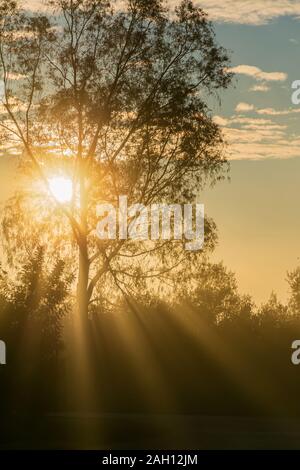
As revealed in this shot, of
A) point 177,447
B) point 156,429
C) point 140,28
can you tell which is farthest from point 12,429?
point 140,28

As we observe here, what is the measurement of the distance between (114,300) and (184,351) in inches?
221

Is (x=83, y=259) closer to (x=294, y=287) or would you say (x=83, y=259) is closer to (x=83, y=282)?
(x=83, y=282)

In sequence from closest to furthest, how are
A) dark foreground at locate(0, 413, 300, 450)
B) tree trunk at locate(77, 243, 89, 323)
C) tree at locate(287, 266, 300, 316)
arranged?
dark foreground at locate(0, 413, 300, 450) → tree trunk at locate(77, 243, 89, 323) → tree at locate(287, 266, 300, 316)

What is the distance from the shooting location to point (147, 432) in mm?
24484

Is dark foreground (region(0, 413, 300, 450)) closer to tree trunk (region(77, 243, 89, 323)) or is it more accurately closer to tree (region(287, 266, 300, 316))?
tree trunk (region(77, 243, 89, 323))

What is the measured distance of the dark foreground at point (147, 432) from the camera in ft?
69.6

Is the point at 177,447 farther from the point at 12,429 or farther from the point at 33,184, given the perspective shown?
the point at 33,184

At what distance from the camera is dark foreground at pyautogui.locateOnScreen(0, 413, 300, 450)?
21.2 m

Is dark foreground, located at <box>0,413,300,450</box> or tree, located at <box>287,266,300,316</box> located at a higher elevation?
tree, located at <box>287,266,300,316</box>

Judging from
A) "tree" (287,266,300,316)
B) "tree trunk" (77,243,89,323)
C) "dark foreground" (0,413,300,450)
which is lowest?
"dark foreground" (0,413,300,450)

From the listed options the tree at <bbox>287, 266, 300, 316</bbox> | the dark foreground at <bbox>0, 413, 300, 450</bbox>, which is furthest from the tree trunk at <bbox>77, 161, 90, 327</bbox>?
the tree at <bbox>287, 266, 300, 316</bbox>

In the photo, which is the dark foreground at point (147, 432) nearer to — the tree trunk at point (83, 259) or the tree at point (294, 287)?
the tree trunk at point (83, 259)

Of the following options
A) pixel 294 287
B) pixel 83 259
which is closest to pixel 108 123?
pixel 83 259

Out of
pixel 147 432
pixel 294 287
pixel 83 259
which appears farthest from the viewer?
pixel 294 287
